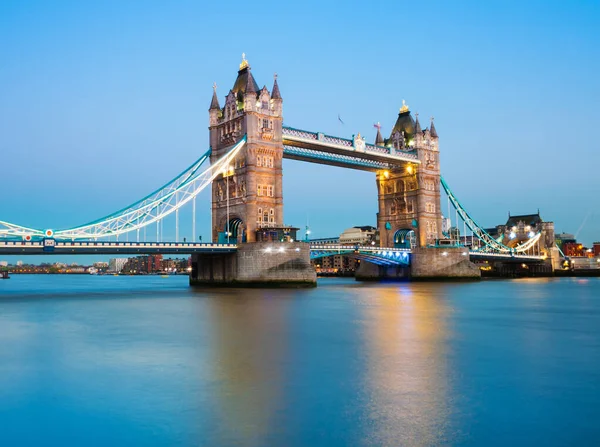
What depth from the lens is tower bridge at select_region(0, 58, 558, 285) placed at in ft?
141

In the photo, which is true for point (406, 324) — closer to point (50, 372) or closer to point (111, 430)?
point (50, 372)

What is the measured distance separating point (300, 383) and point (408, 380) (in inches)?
86.0

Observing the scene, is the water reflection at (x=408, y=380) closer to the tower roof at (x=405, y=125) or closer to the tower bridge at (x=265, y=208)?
the tower bridge at (x=265, y=208)

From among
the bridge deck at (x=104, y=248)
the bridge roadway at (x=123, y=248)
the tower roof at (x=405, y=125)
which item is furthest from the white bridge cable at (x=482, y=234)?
the bridge deck at (x=104, y=248)

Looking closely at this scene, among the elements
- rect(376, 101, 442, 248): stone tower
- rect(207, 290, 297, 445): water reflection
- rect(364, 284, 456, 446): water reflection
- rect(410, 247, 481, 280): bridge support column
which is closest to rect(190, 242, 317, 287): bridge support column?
rect(410, 247, 481, 280): bridge support column

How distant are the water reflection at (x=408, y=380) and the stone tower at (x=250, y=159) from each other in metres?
26.0

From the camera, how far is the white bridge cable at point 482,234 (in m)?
68.1

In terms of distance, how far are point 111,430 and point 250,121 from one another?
4066 cm

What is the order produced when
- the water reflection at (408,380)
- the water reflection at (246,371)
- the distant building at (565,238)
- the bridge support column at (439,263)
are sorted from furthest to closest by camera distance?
the distant building at (565,238) → the bridge support column at (439,263) → the water reflection at (246,371) → the water reflection at (408,380)

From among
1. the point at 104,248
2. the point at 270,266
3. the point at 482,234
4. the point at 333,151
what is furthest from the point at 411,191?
the point at 104,248

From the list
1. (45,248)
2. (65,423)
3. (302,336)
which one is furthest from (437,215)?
(65,423)

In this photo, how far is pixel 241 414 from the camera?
352 inches

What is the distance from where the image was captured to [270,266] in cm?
4412

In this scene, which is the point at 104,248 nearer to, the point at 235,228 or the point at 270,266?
the point at 270,266
